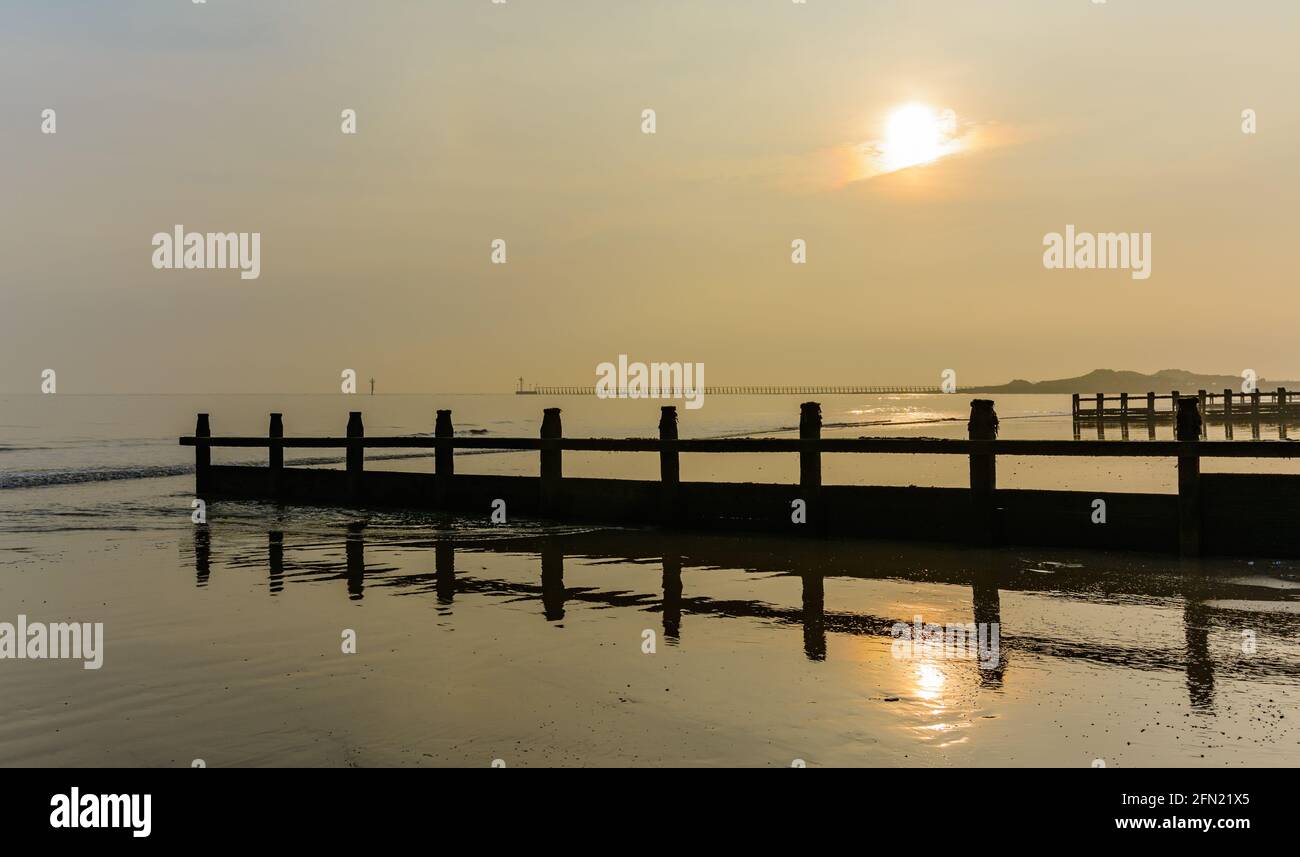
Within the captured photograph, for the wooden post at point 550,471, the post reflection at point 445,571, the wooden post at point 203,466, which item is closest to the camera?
the post reflection at point 445,571

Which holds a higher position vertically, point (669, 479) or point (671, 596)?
point (669, 479)

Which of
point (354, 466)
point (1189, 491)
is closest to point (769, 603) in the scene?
point (1189, 491)

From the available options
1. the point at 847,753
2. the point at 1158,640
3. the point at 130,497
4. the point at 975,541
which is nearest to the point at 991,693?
the point at 847,753

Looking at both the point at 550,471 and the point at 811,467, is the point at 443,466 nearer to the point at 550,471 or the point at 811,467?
the point at 550,471

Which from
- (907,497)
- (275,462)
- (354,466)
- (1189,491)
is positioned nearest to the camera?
(1189,491)

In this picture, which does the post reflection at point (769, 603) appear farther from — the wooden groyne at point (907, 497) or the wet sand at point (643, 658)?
the wooden groyne at point (907, 497)

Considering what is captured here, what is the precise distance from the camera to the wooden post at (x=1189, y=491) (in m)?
12.0

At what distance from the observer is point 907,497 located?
14.1m

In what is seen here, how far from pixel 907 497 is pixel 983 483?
1054 millimetres

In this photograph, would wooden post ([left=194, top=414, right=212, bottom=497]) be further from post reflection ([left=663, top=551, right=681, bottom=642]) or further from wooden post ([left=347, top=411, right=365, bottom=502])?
post reflection ([left=663, top=551, right=681, bottom=642])

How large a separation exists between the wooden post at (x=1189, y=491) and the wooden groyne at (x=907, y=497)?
0.05ft

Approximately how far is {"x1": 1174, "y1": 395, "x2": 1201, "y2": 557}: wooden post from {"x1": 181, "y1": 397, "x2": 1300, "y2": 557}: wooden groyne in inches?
0.5

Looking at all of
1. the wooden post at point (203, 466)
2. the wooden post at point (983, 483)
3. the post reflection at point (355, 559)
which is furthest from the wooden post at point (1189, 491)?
the wooden post at point (203, 466)

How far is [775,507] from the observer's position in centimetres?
1498
